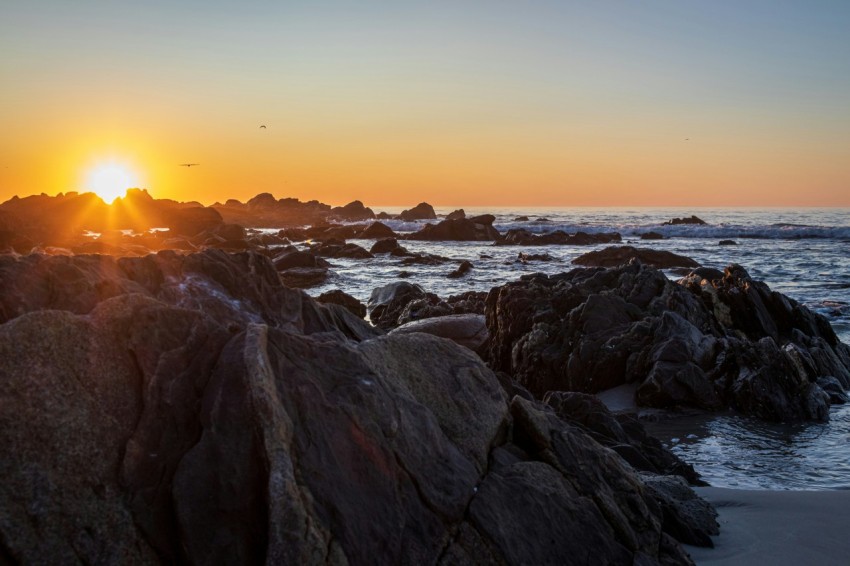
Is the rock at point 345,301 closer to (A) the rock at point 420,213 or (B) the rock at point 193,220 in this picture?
(B) the rock at point 193,220

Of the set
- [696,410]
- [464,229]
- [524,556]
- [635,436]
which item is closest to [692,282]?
[696,410]

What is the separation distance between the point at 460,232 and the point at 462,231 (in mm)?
198

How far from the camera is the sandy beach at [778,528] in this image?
5.92 meters

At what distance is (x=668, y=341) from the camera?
12383 mm

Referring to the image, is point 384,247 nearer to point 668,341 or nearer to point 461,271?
point 461,271

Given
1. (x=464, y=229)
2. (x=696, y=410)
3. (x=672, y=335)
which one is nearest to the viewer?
(x=696, y=410)

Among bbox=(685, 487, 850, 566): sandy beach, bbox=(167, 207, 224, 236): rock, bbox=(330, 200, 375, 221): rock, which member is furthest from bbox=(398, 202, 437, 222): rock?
bbox=(685, 487, 850, 566): sandy beach

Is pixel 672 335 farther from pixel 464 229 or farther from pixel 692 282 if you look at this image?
pixel 464 229

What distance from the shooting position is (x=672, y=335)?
1272 cm

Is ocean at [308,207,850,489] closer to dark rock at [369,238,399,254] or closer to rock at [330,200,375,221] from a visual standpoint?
dark rock at [369,238,399,254]

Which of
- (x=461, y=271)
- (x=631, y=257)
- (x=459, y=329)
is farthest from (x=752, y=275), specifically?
(x=459, y=329)

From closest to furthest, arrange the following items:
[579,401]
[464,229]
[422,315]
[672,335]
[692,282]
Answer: [579,401], [672,335], [692,282], [422,315], [464,229]

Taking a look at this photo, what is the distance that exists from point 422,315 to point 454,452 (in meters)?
13.0

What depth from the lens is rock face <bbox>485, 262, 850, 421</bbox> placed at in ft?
38.0
